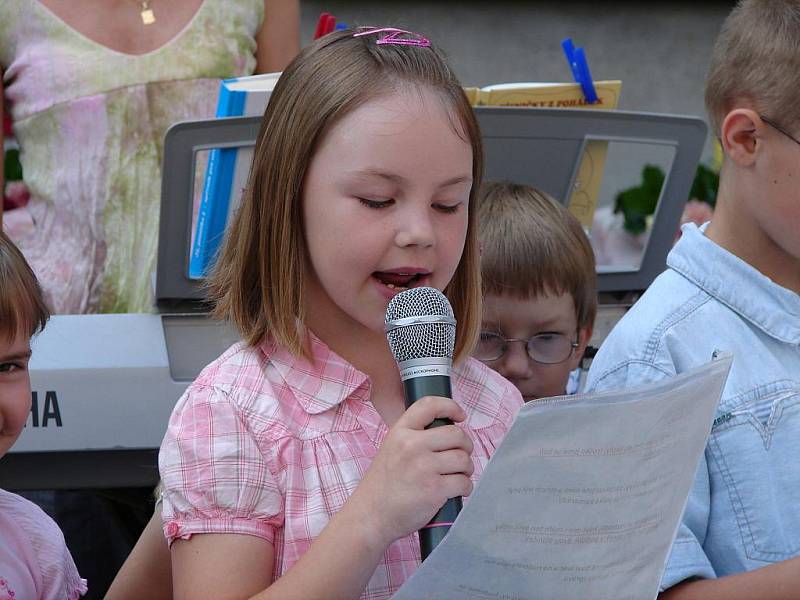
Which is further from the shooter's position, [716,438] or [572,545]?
[716,438]

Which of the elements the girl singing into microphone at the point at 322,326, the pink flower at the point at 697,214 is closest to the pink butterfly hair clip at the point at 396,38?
the girl singing into microphone at the point at 322,326

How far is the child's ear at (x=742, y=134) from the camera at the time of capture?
1870 millimetres

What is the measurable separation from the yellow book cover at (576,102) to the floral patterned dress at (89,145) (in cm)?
67

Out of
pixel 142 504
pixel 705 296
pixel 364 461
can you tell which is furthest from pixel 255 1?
pixel 364 461

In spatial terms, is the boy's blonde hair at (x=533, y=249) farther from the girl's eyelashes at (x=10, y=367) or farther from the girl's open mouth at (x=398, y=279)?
the girl's eyelashes at (x=10, y=367)

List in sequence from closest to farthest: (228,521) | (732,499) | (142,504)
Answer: (228,521)
(732,499)
(142,504)

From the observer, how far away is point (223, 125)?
205 centimetres

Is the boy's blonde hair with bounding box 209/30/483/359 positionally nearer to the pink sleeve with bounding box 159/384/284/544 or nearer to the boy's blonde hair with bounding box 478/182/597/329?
the pink sleeve with bounding box 159/384/284/544

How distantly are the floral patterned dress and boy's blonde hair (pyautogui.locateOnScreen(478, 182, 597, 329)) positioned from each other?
29.9 inches

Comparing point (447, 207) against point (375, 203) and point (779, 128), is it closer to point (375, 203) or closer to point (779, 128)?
point (375, 203)

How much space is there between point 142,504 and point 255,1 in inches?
46.5

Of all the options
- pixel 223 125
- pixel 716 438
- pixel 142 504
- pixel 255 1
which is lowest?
pixel 142 504

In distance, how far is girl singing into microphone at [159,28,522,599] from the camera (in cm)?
141

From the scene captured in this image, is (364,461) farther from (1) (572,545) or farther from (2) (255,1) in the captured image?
(2) (255,1)
